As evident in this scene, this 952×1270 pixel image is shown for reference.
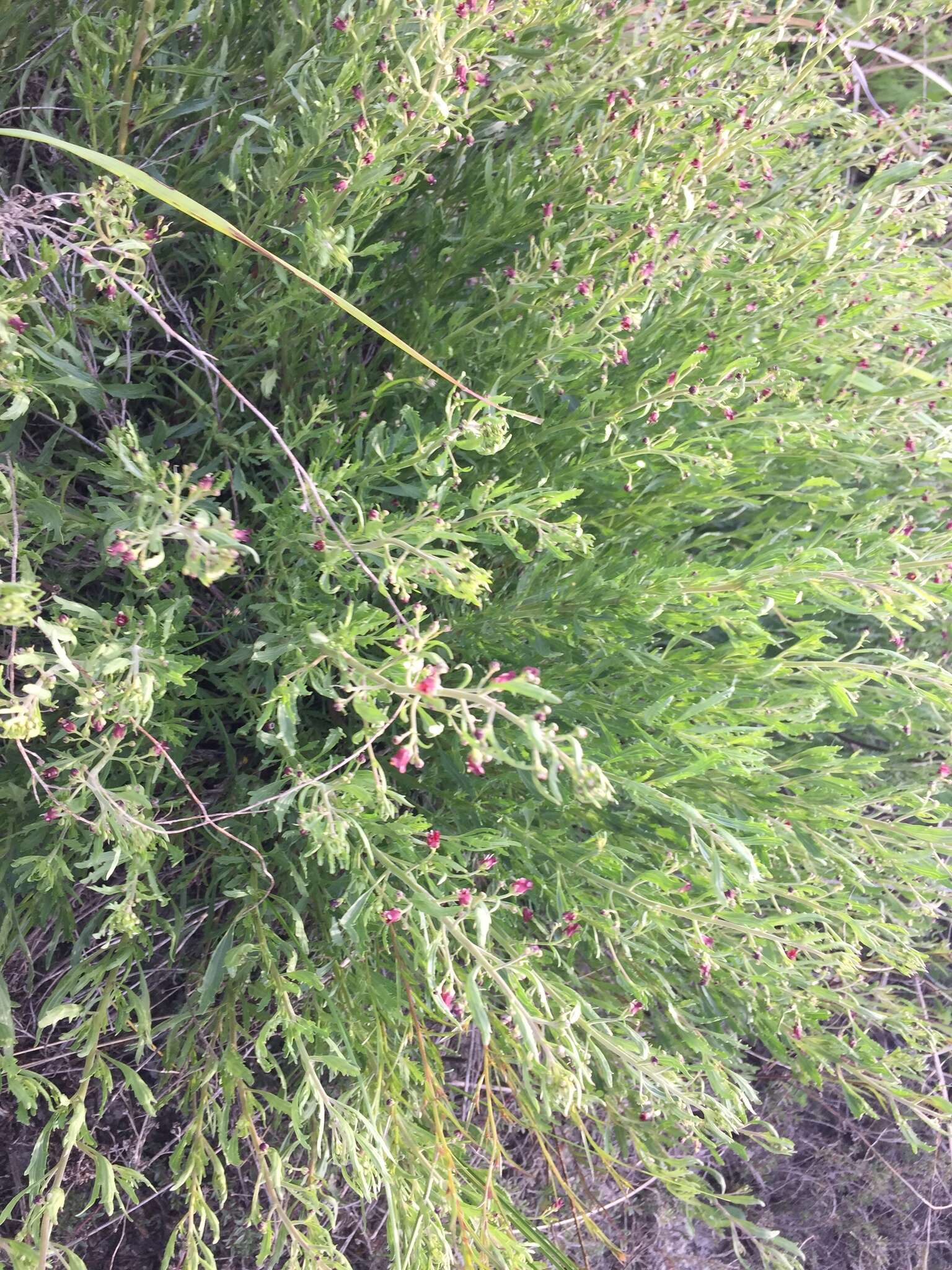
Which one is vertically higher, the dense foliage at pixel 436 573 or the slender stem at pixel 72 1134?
the dense foliage at pixel 436 573

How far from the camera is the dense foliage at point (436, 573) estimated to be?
1520 millimetres

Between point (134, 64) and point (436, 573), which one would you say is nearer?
point (436, 573)

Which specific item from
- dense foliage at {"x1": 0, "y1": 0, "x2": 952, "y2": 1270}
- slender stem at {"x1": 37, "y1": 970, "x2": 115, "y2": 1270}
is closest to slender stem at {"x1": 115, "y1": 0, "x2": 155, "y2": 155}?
dense foliage at {"x1": 0, "y1": 0, "x2": 952, "y2": 1270}

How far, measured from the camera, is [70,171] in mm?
2080

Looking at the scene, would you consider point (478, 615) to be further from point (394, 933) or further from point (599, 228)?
Result: point (599, 228)

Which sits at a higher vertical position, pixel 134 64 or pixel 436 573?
pixel 134 64

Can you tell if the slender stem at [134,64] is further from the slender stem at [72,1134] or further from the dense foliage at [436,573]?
the slender stem at [72,1134]

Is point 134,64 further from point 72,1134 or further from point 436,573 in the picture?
point 72,1134

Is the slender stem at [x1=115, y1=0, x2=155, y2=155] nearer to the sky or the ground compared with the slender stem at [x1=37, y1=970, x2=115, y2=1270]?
nearer to the sky

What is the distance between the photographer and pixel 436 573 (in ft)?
4.41

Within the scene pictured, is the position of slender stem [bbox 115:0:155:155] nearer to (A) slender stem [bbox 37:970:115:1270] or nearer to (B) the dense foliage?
(B) the dense foliage

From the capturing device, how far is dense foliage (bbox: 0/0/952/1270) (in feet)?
4.99

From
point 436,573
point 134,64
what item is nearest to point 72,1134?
point 436,573

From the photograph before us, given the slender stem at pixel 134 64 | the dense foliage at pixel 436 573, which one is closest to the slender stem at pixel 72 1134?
the dense foliage at pixel 436 573
